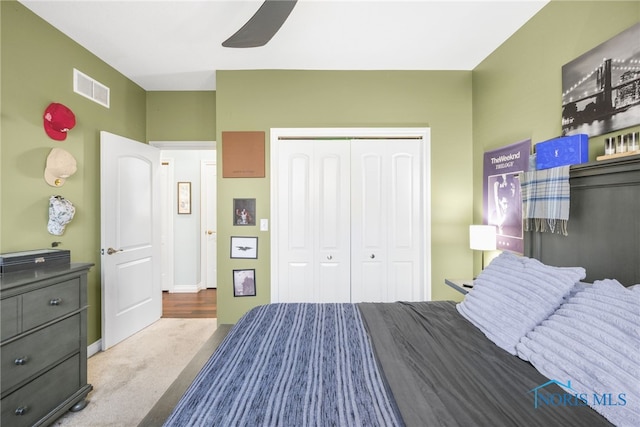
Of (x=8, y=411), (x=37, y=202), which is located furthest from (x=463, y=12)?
(x=8, y=411)

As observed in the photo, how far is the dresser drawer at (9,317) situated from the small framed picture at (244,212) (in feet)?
5.38

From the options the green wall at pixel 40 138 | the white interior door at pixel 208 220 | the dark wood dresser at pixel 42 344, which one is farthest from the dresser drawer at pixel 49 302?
the white interior door at pixel 208 220

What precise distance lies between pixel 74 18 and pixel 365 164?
8.93 ft

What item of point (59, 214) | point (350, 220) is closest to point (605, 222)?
point (350, 220)

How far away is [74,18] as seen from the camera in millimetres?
2078

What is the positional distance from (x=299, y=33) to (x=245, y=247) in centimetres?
207

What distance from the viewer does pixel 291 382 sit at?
95cm

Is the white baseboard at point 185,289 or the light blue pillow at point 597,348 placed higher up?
the light blue pillow at point 597,348

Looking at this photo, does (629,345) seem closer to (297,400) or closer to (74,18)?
(297,400)

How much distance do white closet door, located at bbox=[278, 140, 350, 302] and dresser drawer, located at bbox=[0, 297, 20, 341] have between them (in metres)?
1.86

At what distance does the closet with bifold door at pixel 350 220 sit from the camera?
285cm

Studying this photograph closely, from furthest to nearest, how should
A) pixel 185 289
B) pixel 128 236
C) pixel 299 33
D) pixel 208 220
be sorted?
pixel 208 220, pixel 185 289, pixel 128 236, pixel 299 33

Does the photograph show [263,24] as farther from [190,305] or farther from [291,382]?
[190,305]

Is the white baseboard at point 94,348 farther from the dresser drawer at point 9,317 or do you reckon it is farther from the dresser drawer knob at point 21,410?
the dresser drawer at point 9,317
